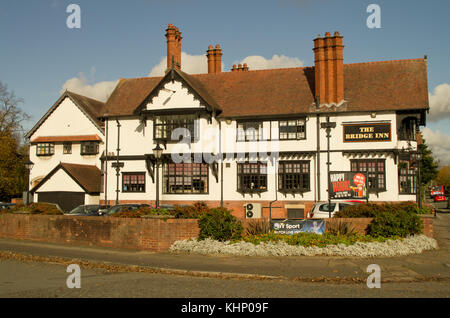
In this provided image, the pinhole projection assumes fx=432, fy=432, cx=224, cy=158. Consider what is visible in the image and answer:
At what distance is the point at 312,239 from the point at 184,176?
53.4ft

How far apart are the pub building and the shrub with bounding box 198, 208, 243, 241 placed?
425 inches

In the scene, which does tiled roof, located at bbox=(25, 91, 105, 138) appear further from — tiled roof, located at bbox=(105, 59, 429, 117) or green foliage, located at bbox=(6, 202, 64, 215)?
green foliage, located at bbox=(6, 202, 64, 215)

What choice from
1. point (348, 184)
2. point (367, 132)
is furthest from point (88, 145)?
point (348, 184)

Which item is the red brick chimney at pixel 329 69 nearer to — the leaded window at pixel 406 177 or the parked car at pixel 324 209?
the leaded window at pixel 406 177

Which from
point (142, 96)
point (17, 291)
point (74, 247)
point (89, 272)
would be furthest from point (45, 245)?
point (142, 96)

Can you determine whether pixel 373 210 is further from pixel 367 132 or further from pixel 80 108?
pixel 80 108

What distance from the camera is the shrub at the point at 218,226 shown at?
15664 millimetres

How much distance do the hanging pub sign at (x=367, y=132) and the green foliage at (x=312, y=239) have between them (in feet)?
43.9

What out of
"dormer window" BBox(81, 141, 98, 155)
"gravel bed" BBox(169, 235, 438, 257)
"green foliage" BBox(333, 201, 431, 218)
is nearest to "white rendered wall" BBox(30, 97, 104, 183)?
"dormer window" BBox(81, 141, 98, 155)

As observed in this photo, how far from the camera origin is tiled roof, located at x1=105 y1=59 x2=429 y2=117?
28.1 metres

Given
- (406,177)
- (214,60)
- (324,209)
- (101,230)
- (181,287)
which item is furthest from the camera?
(214,60)

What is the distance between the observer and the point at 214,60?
36.4 meters

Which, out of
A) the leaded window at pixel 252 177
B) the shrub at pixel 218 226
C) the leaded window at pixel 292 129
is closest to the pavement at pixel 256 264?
the shrub at pixel 218 226

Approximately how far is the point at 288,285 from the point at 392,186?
A: 19.0 meters
